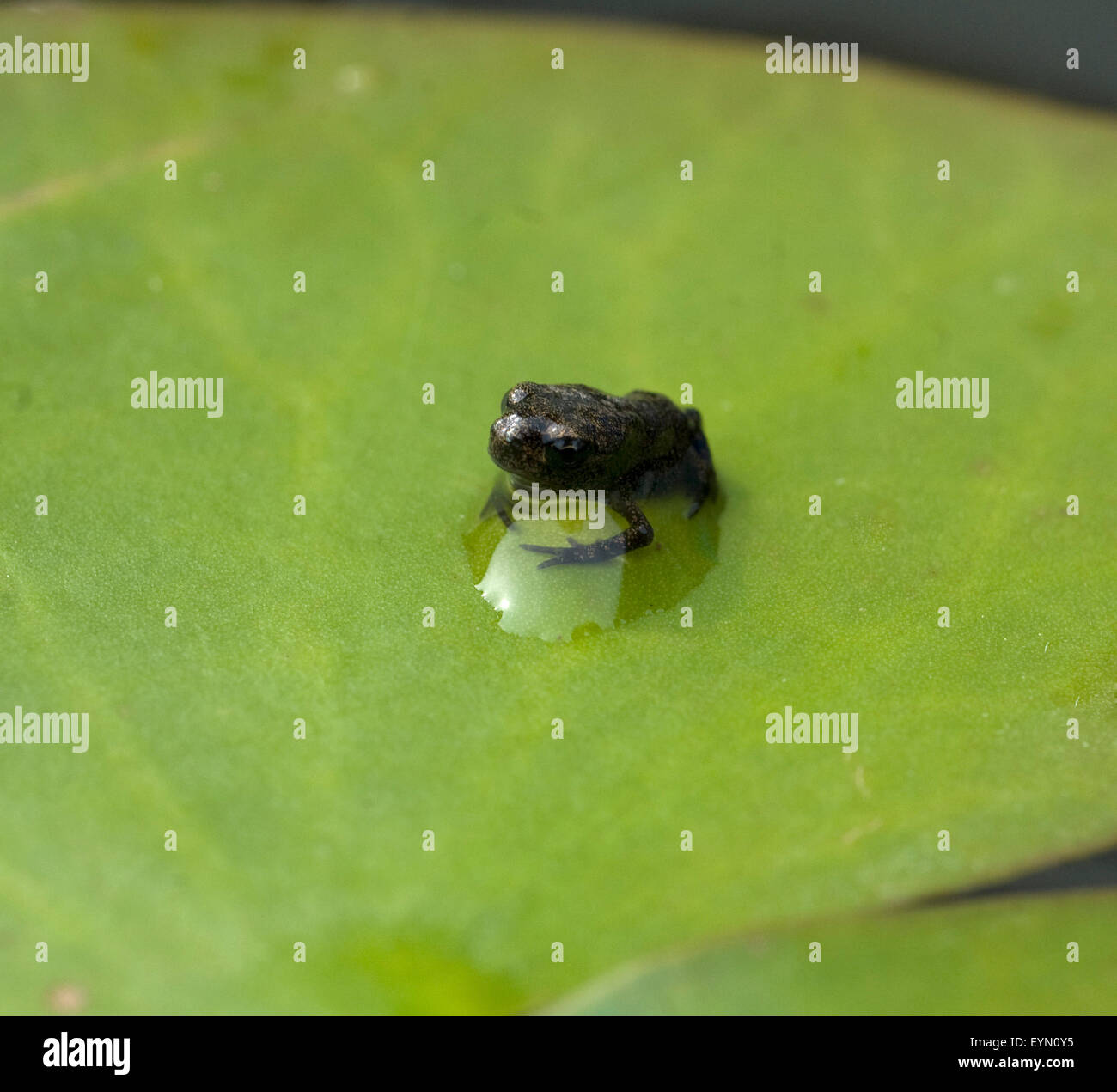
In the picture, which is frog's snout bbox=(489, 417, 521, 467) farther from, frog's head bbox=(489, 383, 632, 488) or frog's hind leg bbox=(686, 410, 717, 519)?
frog's hind leg bbox=(686, 410, 717, 519)

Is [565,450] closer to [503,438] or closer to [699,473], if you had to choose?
[503,438]

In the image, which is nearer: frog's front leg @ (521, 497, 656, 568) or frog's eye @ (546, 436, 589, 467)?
frog's front leg @ (521, 497, 656, 568)

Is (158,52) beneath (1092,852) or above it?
above

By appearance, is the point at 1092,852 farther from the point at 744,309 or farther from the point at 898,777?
the point at 744,309

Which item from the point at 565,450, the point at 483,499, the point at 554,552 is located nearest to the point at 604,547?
the point at 554,552

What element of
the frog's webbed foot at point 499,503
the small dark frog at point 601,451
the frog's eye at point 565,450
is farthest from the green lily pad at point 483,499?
the frog's eye at point 565,450

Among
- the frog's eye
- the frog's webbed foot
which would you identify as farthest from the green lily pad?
the frog's eye

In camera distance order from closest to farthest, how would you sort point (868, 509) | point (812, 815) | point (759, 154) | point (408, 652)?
point (812, 815), point (408, 652), point (868, 509), point (759, 154)

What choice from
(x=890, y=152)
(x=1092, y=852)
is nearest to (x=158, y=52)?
(x=890, y=152)

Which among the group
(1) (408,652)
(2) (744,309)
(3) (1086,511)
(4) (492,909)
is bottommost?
(4) (492,909)
